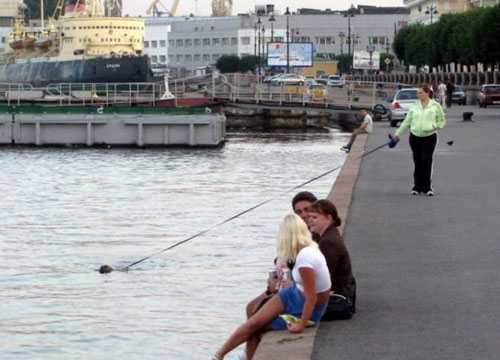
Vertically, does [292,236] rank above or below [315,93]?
above

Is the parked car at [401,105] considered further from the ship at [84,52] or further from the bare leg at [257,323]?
the ship at [84,52]

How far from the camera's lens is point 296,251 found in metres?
10.8

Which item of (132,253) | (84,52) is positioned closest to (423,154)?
(132,253)

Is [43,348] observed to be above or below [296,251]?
below

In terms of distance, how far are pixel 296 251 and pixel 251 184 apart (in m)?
28.2

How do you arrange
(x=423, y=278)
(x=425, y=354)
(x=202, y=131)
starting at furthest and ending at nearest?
(x=202, y=131)
(x=423, y=278)
(x=425, y=354)

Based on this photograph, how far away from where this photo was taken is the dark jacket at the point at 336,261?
38.3 ft

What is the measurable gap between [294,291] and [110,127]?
50.2 metres

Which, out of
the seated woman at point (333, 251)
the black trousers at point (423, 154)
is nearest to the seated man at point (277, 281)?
the seated woman at point (333, 251)

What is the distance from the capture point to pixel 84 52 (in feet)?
351

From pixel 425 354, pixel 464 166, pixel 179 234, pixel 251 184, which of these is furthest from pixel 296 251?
pixel 251 184

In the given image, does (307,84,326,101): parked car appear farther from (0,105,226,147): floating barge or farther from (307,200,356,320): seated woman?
(307,200,356,320): seated woman

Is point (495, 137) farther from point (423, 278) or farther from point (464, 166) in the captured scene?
point (423, 278)

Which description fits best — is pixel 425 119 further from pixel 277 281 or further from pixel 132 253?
pixel 277 281
